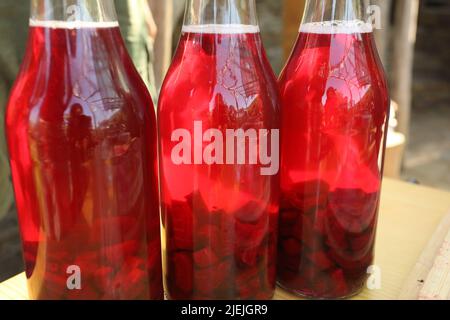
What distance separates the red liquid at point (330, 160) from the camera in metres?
0.40

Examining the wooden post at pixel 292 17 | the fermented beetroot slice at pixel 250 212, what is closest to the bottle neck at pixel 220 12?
the fermented beetroot slice at pixel 250 212

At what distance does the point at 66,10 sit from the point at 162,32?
0.48 metres

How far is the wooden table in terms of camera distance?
0.45m

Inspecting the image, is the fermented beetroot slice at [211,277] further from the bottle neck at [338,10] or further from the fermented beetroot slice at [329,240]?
the bottle neck at [338,10]

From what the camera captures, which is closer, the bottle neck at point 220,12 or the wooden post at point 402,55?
the bottle neck at point 220,12

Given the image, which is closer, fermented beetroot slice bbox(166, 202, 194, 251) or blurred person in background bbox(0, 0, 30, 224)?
fermented beetroot slice bbox(166, 202, 194, 251)

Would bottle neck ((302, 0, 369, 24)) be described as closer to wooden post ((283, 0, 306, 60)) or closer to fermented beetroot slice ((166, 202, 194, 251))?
fermented beetroot slice ((166, 202, 194, 251))

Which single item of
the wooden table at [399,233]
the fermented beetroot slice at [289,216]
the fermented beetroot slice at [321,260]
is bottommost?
the wooden table at [399,233]

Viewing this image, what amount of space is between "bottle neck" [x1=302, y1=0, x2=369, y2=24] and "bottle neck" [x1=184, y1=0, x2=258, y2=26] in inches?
2.5

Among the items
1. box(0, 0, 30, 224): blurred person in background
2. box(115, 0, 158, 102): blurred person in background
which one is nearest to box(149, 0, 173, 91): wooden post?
box(115, 0, 158, 102): blurred person in background

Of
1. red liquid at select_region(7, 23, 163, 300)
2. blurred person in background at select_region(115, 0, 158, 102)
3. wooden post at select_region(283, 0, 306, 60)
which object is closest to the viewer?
red liquid at select_region(7, 23, 163, 300)

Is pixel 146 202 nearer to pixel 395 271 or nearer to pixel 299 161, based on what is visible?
pixel 299 161

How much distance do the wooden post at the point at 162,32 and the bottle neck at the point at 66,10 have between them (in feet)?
1.42

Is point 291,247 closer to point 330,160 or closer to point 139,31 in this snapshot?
point 330,160
